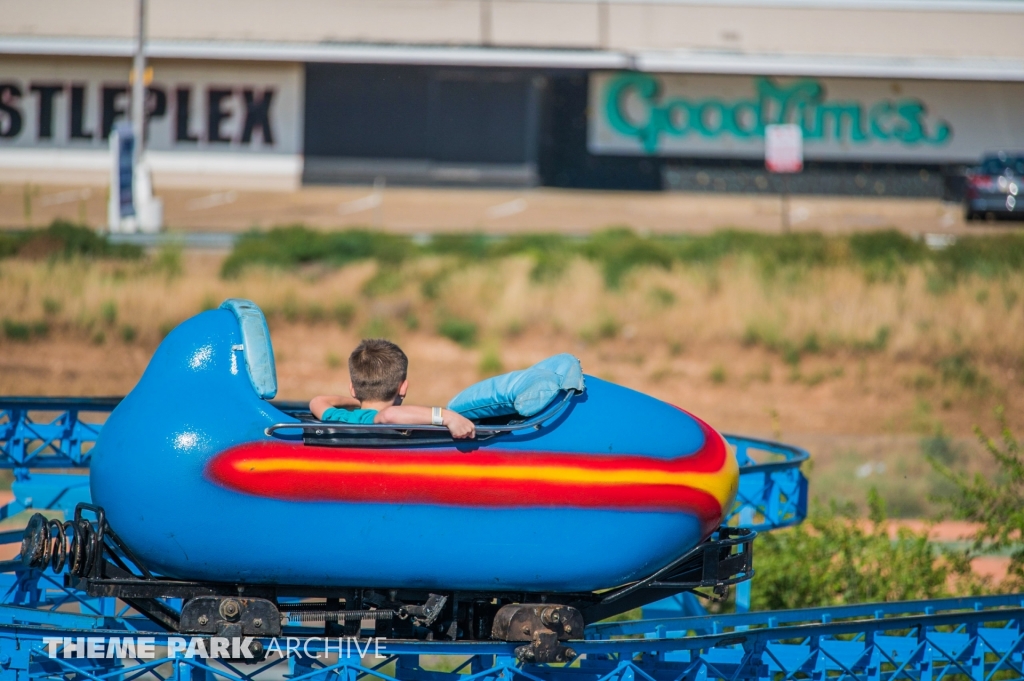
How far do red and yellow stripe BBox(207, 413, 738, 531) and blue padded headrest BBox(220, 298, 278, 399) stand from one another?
0.33m

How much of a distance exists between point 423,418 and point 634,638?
259 cm

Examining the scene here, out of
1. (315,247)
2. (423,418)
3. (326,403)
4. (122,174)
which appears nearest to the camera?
(423,418)

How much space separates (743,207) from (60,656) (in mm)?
28981

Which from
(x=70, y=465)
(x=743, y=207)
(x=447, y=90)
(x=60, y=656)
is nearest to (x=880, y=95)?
(x=743, y=207)

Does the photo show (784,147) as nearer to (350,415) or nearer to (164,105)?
(164,105)

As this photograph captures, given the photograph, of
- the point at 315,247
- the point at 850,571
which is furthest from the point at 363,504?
the point at 315,247

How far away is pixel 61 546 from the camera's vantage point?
17.4 ft

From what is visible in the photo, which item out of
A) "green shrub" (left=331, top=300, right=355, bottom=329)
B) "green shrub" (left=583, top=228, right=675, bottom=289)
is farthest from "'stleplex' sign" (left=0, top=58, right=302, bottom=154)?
"green shrub" (left=331, top=300, right=355, bottom=329)

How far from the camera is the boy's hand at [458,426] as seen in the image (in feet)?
16.4

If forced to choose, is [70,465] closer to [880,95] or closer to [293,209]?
[293,209]

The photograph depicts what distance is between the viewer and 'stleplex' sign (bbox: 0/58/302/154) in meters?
32.4

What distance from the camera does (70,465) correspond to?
9.42 meters

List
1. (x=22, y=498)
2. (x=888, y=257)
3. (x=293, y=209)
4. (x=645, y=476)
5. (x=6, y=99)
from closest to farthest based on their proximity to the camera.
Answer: (x=645, y=476) → (x=22, y=498) → (x=888, y=257) → (x=293, y=209) → (x=6, y=99)

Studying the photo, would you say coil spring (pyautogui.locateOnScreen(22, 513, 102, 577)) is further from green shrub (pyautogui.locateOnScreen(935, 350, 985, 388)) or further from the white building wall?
the white building wall
